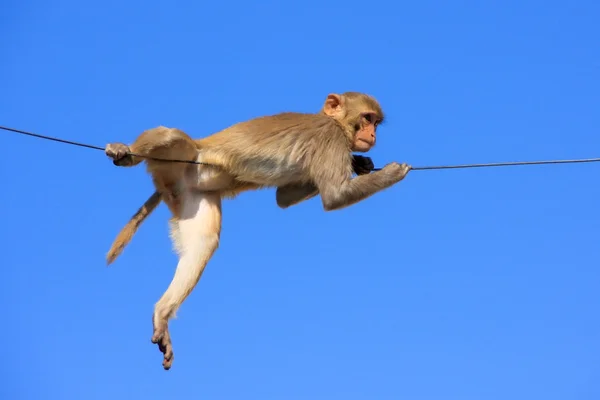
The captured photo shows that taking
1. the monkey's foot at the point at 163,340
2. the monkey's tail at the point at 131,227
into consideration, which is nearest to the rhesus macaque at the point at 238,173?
the monkey's tail at the point at 131,227

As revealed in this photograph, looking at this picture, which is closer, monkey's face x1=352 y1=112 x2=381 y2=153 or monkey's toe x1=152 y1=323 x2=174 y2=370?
monkey's toe x1=152 y1=323 x2=174 y2=370

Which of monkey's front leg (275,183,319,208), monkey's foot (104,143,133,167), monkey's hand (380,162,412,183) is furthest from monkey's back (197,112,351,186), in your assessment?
monkey's foot (104,143,133,167)

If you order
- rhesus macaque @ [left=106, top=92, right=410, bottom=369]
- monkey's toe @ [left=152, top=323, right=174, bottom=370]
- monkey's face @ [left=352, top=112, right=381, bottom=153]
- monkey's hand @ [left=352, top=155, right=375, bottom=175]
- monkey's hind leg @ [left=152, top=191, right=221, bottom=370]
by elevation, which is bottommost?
monkey's toe @ [left=152, top=323, right=174, bottom=370]

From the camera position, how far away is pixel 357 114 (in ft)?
28.3

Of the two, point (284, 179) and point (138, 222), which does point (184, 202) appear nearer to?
point (138, 222)

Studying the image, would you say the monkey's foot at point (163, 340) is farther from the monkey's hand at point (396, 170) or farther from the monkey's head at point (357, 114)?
the monkey's head at point (357, 114)

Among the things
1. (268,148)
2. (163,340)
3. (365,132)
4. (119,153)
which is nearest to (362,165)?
(365,132)

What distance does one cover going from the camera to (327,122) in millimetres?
8484

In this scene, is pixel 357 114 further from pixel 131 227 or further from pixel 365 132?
pixel 131 227

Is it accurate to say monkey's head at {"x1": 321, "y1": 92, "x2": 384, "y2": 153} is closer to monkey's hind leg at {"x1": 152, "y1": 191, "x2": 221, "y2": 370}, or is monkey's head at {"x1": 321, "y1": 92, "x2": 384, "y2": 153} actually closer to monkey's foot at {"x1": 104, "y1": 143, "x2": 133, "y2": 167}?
monkey's hind leg at {"x1": 152, "y1": 191, "x2": 221, "y2": 370}

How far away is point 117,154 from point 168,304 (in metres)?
1.46

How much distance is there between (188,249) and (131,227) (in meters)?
0.62

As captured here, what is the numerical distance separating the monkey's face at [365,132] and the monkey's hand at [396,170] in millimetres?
661

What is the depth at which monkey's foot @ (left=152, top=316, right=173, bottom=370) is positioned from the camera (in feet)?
24.5
